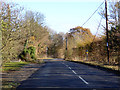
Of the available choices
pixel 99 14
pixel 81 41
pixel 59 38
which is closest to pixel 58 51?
pixel 59 38

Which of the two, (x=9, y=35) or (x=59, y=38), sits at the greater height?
(x=59, y=38)

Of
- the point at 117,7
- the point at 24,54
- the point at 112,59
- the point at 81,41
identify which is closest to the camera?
the point at 117,7

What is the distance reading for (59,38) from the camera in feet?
298

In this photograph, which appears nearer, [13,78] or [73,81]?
[73,81]

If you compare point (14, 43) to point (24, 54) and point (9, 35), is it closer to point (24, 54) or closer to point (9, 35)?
point (9, 35)

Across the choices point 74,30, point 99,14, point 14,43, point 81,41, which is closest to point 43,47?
point 74,30

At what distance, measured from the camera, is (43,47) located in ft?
254

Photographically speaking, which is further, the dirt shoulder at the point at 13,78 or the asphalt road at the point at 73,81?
the dirt shoulder at the point at 13,78

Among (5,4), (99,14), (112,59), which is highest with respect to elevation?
(99,14)

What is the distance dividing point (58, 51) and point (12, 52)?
73.8 m

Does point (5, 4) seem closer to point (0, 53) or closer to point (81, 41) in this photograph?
point (0, 53)

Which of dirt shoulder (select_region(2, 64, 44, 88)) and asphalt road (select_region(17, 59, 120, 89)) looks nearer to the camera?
asphalt road (select_region(17, 59, 120, 89))

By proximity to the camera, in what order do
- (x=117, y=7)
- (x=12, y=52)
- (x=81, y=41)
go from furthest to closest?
(x=81, y=41) → (x=117, y=7) → (x=12, y=52)

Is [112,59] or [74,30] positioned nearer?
[112,59]
